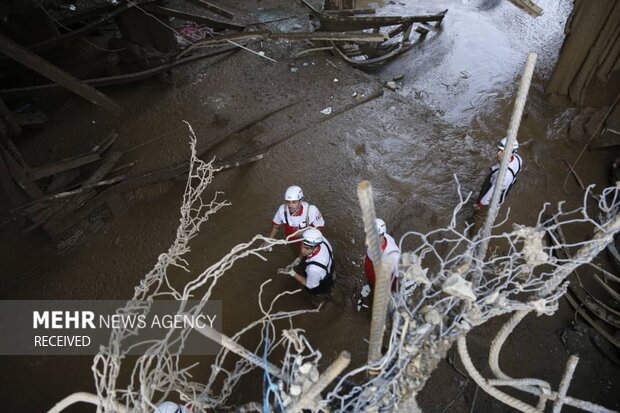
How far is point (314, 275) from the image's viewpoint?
4.48 meters

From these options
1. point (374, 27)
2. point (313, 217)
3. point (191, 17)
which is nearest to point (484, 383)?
point (313, 217)

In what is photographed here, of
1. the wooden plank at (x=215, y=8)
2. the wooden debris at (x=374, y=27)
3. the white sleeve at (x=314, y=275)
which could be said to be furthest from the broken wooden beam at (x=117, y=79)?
the white sleeve at (x=314, y=275)

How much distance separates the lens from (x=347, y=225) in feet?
19.5

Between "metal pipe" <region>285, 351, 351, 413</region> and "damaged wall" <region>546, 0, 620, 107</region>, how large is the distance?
7.00 meters

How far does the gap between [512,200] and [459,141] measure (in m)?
1.26

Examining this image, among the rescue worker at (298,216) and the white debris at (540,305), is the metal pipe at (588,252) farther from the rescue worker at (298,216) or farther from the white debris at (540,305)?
the rescue worker at (298,216)

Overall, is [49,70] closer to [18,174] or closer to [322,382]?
[18,174]

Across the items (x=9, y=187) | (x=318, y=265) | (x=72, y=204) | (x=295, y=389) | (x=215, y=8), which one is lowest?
(x=72, y=204)

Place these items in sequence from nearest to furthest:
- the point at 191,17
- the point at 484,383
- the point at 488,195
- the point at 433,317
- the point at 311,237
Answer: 1. the point at 433,317
2. the point at 484,383
3. the point at 311,237
4. the point at 488,195
5. the point at 191,17

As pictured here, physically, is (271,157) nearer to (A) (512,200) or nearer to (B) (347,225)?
(B) (347,225)

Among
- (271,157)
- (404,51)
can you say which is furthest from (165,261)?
(404,51)

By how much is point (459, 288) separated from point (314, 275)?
2.68 metres

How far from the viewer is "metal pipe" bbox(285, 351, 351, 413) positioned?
5.51 ft

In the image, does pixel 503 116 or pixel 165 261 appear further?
pixel 503 116
